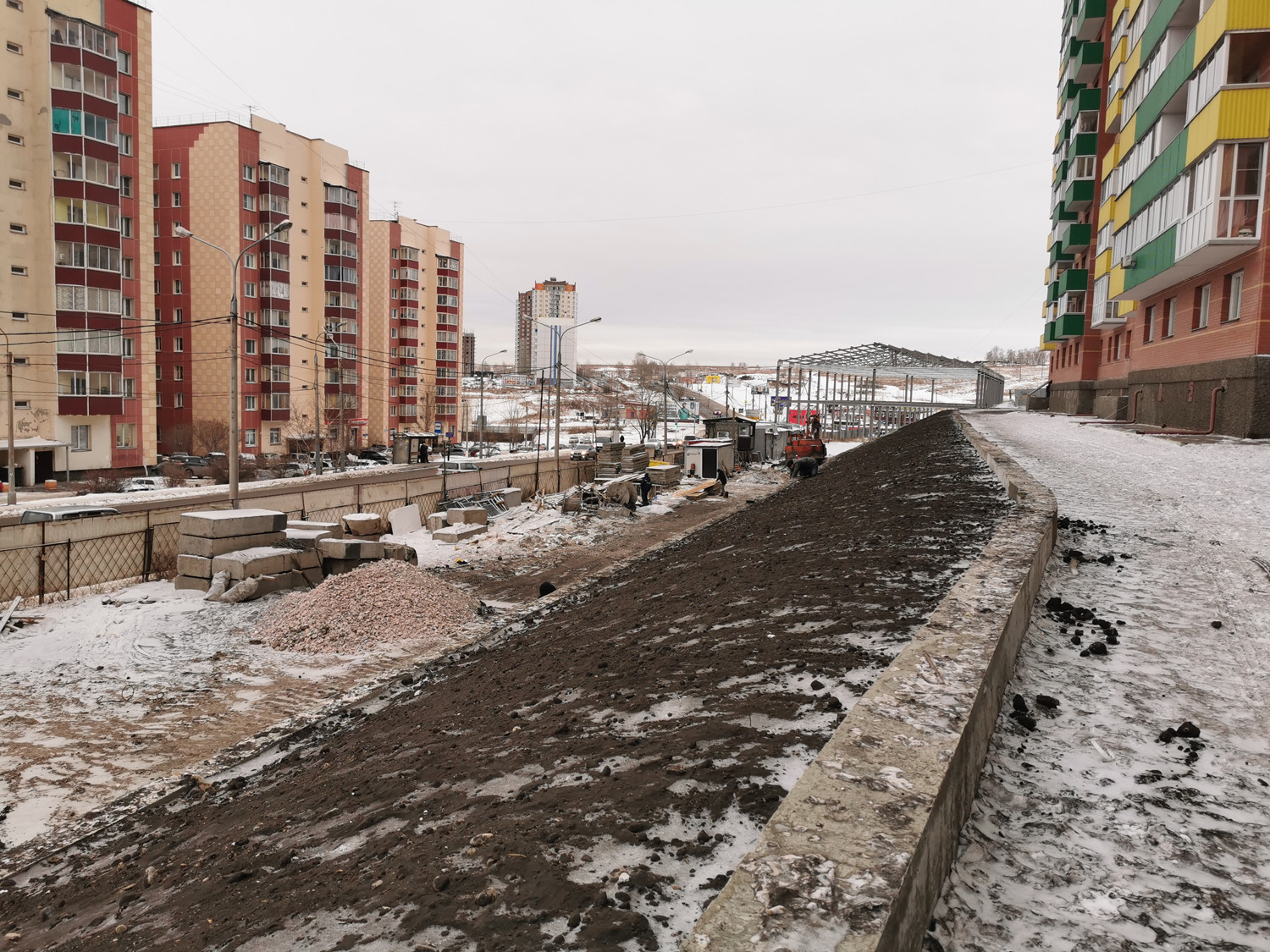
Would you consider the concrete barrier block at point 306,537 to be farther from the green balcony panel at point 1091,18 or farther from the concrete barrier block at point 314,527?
the green balcony panel at point 1091,18

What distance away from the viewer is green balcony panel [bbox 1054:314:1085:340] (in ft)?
142

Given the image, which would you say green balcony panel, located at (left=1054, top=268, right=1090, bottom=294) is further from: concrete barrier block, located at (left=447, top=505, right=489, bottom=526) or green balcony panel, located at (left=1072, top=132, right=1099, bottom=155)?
concrete barrier block, located at (left=447, top=505, right=489, bottom=526)

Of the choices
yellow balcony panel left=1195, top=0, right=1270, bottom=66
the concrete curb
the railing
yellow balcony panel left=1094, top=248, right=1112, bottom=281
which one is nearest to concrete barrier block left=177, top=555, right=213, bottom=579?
the railing

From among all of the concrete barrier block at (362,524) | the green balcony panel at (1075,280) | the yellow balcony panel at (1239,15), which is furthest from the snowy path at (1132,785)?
the green balcony panel at (1075,280)

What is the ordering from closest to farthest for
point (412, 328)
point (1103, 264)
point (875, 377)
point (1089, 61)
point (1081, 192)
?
point (1103, 264) → point (1089, 61) → point (1081, 192) → point (875, 377) → point (412, 328)

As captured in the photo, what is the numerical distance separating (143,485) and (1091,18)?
52329 mm

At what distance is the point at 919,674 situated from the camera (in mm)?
3422

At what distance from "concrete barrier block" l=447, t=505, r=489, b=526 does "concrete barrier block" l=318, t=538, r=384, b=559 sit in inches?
310

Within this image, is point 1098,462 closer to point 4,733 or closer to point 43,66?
point 4,733

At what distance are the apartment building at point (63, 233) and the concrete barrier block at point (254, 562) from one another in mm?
27252

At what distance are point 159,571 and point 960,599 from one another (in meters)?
18.1

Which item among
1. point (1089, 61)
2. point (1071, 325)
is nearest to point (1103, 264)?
point (1071, 325)

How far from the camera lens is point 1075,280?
147 ft

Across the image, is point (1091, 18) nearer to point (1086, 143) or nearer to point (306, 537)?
point (1086, 143)
